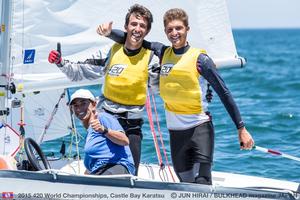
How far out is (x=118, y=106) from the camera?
5508mm

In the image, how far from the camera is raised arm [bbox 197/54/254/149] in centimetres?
502

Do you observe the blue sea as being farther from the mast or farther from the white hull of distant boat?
the white hull of distant boat

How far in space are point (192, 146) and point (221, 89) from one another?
447 mm

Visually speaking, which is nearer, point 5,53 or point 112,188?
point 112,188

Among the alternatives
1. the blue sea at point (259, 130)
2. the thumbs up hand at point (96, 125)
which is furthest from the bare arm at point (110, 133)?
the blue sea at point (259, 130)

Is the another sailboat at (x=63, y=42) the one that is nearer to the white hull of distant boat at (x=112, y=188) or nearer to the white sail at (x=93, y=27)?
the white sail at (x=93, y=27)

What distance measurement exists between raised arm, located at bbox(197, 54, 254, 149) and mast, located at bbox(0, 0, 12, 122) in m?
1.80

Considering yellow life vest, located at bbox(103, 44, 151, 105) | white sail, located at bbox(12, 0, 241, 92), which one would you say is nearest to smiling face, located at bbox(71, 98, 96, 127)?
yellow life vest, located at bbox(103, 44, 151, 105)

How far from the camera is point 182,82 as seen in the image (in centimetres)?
522


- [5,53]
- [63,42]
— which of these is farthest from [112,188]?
[63,42]

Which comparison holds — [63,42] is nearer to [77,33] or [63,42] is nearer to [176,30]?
[77,33]

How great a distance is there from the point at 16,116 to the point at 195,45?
5.46 feet

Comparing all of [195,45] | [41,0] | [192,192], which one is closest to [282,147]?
[195,45]

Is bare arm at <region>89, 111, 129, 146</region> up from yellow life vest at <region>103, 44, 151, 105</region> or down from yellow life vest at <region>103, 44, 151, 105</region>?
down
